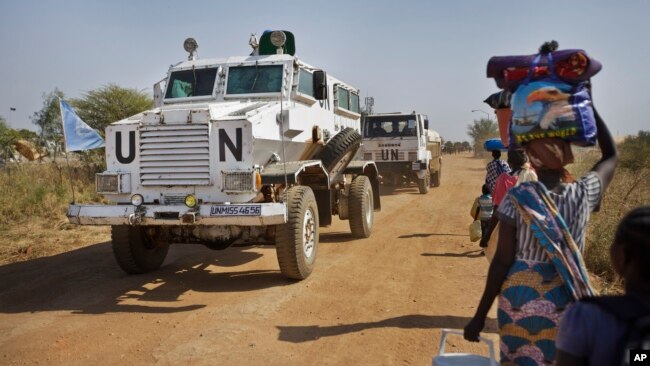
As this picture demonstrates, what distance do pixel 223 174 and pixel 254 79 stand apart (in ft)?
7.14

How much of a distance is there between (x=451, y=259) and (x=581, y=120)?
5.32 m

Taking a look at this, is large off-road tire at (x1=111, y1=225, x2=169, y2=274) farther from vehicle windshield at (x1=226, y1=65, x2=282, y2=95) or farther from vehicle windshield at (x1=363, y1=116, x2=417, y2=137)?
vehicle windshield at (x1=363, y1=116, x2=417, y2=137)

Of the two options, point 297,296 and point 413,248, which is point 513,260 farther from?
point 413,248

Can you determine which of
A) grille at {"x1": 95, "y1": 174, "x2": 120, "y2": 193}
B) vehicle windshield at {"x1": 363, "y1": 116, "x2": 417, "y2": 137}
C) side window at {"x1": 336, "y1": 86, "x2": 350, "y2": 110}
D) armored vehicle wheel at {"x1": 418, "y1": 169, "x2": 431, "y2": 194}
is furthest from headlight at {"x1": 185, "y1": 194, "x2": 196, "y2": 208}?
armored vehicle wheel at {"x1": 418, "y1": 169, "x2": 431, "y2": 194}

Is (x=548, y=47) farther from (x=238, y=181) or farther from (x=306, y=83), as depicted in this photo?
(x=306, y=83)

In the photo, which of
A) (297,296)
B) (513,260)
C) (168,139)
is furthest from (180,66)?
(513,260)

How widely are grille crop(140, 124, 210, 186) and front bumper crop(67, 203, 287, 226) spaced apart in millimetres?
386

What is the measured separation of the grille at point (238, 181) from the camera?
209 inches

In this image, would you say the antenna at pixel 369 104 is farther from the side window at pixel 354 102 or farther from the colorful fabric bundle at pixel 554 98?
the colorful fabric bundle at pixel 554 98

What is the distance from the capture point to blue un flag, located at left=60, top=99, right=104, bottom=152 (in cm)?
623

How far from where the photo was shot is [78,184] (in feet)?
45.9

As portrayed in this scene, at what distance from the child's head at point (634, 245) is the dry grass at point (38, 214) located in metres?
8.34

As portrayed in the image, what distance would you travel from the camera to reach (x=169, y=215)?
5.29 m

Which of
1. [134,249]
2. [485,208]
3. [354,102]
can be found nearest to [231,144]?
[134,249]
